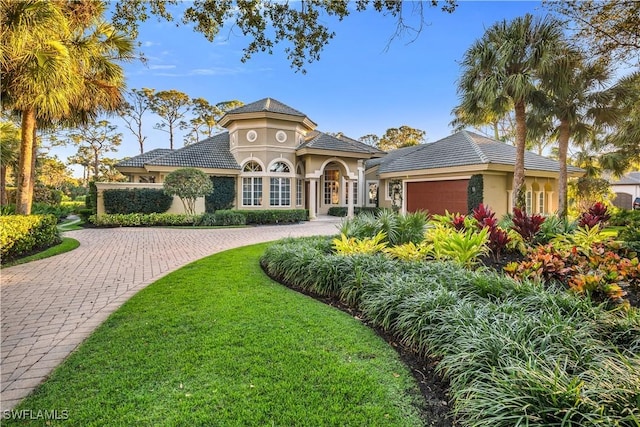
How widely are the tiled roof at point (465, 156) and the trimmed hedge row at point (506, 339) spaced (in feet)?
48.1

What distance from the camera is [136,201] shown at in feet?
60.6

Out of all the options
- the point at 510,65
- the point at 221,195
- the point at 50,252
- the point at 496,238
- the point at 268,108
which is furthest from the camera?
the point at 268,108

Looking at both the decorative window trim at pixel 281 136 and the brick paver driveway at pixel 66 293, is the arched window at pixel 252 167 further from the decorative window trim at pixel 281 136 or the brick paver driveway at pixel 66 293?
the brick paver driveway at pixel 66 293

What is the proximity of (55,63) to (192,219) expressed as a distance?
1043 cm

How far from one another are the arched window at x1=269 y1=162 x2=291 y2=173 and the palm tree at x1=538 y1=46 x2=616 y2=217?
14.7 meters

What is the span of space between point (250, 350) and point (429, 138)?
5135cm

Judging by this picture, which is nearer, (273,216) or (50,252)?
(50,252)

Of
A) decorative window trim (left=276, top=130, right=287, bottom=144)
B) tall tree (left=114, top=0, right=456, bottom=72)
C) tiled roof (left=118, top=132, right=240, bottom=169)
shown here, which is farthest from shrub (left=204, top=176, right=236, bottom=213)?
tall tree (left=114, top=0, right=456, bottom=72)

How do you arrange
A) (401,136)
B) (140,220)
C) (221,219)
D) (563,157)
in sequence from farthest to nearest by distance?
(401,136)
(221,219)
(140,220)
(563,157)

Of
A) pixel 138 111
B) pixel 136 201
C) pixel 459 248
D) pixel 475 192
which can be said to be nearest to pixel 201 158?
pixel 136 201

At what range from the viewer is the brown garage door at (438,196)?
19.0 meters

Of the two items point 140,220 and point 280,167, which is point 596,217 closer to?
point 280,167

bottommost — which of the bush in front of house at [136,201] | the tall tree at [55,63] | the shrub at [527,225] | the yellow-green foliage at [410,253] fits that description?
the yellow-green foliage at [410,253]

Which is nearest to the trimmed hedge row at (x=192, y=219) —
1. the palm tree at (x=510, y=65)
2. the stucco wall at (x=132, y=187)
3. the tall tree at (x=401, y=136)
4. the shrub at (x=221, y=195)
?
the stucco wall at (x=132, y=187)
